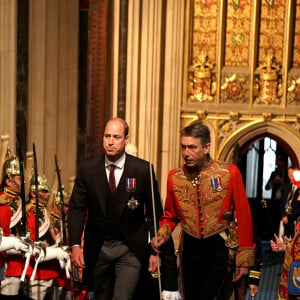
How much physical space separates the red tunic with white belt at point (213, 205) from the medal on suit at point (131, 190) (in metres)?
0.21

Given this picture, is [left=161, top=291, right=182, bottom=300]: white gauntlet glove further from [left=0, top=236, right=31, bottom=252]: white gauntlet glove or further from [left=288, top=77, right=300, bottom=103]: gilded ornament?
[left=288, top=77, right=300, bottom=103]: gilded ornament

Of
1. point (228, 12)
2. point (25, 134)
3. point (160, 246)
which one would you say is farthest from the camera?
point (228, 12)

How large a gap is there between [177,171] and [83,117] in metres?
6.57

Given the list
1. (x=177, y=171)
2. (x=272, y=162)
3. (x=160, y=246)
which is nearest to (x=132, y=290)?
(x=160, y=246)

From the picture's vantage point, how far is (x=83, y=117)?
12.9 meters

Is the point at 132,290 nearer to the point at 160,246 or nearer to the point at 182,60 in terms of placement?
the point at 160,246

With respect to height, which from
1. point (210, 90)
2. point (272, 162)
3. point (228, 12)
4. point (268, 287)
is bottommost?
point (268, 287)

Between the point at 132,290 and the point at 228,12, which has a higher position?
the point at 228,12

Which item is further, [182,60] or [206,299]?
[182,60]

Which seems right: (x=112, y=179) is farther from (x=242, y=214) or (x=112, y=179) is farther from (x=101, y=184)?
(x=242, y=214)

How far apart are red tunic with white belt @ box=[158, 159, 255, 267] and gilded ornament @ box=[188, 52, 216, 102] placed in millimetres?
6478

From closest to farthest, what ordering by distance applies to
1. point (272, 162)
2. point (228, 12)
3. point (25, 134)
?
point (25, 134) < point (228, 12) < point (272, 162)

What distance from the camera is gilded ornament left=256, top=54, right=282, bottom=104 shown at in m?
12.7

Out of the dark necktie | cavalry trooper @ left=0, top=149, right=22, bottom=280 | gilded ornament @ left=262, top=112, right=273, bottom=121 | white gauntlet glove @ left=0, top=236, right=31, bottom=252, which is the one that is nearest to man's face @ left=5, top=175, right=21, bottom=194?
cavalry trooper @ left=0, top=149, right=22, bottom=280
